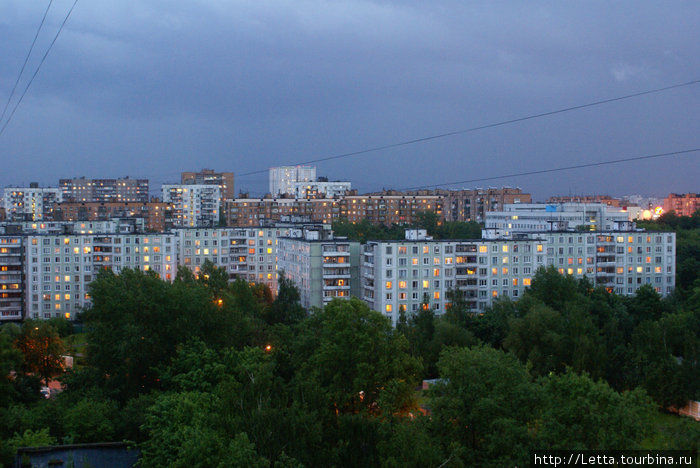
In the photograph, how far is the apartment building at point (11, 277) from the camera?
45594 millimetres

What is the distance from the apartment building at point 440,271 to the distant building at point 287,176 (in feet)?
323

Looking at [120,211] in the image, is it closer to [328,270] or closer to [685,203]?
[328,270]

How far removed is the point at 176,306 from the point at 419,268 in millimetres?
15960

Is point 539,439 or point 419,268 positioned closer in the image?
point 539,439

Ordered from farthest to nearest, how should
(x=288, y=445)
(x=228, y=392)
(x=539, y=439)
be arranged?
(x=539, y=439) < (x=228, y=392) < (x=288, y=445)

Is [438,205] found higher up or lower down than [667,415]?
higher up

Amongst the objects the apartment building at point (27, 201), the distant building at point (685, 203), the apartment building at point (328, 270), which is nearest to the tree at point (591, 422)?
the apartment building at point (328, 270)

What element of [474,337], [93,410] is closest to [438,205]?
[474,337]

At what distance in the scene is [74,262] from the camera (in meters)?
45.4

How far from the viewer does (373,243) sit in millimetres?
36000

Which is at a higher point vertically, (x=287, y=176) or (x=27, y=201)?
(x=287, y=176)

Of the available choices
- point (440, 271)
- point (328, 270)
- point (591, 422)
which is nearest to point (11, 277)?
point (328, 270)

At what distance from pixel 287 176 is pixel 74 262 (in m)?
92.0

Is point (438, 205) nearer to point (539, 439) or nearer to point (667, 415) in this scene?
point (667, 415)
